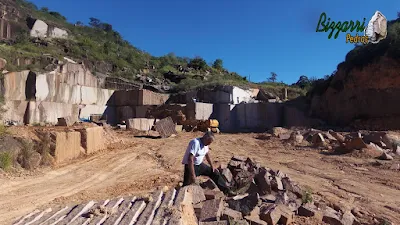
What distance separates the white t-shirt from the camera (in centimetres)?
559

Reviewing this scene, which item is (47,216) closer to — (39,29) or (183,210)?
(183,210)

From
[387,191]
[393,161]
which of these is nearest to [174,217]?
[387,191]

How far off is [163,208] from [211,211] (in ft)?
2.04

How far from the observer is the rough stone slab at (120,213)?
3.92m

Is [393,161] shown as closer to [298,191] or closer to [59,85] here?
[298,191]

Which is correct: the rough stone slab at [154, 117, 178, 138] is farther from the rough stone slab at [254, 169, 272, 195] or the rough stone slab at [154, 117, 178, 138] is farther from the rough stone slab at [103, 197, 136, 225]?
the rough stone slab at [103, 197, 136, 225]

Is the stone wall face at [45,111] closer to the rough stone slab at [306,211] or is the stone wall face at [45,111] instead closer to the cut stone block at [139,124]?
the cut stone block at [139,124]

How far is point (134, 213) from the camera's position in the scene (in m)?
4.16

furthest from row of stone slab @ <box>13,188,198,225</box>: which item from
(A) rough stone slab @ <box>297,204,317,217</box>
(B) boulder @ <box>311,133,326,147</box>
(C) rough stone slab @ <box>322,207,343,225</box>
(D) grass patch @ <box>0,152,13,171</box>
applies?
(B) boulder @ <box>311,133,326,147</box>

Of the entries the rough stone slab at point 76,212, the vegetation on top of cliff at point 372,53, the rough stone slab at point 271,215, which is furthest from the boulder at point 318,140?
the rough stone slab at point 76,212

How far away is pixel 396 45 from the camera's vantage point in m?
18.5

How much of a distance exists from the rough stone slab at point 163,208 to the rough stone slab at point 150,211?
2.7 inches

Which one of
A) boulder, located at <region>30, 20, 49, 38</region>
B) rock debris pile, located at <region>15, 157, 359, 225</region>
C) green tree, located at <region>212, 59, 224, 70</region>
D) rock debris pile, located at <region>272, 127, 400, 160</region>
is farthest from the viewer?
green tree, located at <region>212, 59, 224, 70</region>

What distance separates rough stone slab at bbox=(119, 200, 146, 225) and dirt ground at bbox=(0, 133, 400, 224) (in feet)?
6.39
